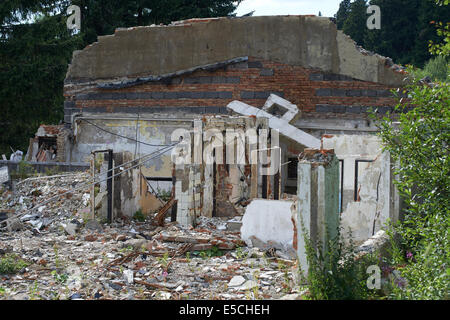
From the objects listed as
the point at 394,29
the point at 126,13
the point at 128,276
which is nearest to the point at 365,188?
the point at 128,276

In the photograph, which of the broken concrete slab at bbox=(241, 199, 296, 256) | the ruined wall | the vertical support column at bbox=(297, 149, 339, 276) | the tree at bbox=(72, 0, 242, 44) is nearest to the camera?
the vertical support column at bbox=(297, 149, 339, 276)

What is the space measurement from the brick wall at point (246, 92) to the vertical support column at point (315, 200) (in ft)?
26.3

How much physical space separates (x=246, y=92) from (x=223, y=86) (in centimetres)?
66

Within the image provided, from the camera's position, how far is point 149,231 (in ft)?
36.6

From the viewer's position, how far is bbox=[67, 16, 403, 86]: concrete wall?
559 inches

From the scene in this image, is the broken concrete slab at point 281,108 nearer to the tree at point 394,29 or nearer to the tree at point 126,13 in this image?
the tree at point 126,13

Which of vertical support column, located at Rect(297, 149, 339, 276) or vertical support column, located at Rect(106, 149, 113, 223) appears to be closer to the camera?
vertical support column, located at Rect(297, 149, 339, 276)

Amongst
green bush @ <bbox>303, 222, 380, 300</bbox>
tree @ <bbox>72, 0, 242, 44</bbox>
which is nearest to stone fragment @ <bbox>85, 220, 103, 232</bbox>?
green bush @ <bbox>303, 222, 380, 300</bbox>

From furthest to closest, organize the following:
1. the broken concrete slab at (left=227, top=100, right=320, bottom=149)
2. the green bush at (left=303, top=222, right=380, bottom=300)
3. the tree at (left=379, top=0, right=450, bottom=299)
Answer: the broken concrete slab at (left=227, top=100, right=320, bottom=149) < the tree at (left=379, top=0, right=450, bottom=299) < the green bush at (left=303, top=222, right=380, bottom=300)

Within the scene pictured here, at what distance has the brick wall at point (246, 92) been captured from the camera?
14164 millimetres

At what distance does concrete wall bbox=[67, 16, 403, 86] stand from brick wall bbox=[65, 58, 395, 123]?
25cm

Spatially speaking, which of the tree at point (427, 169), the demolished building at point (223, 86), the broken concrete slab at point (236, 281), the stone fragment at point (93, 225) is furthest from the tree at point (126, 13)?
the tree at point (427, 169)

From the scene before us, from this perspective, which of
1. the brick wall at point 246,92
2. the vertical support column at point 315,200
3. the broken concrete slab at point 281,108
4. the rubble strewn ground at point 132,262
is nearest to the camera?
the vertical support column at point 315,200

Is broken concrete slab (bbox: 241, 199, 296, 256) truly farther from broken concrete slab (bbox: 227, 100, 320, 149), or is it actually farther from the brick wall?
the brick wall
